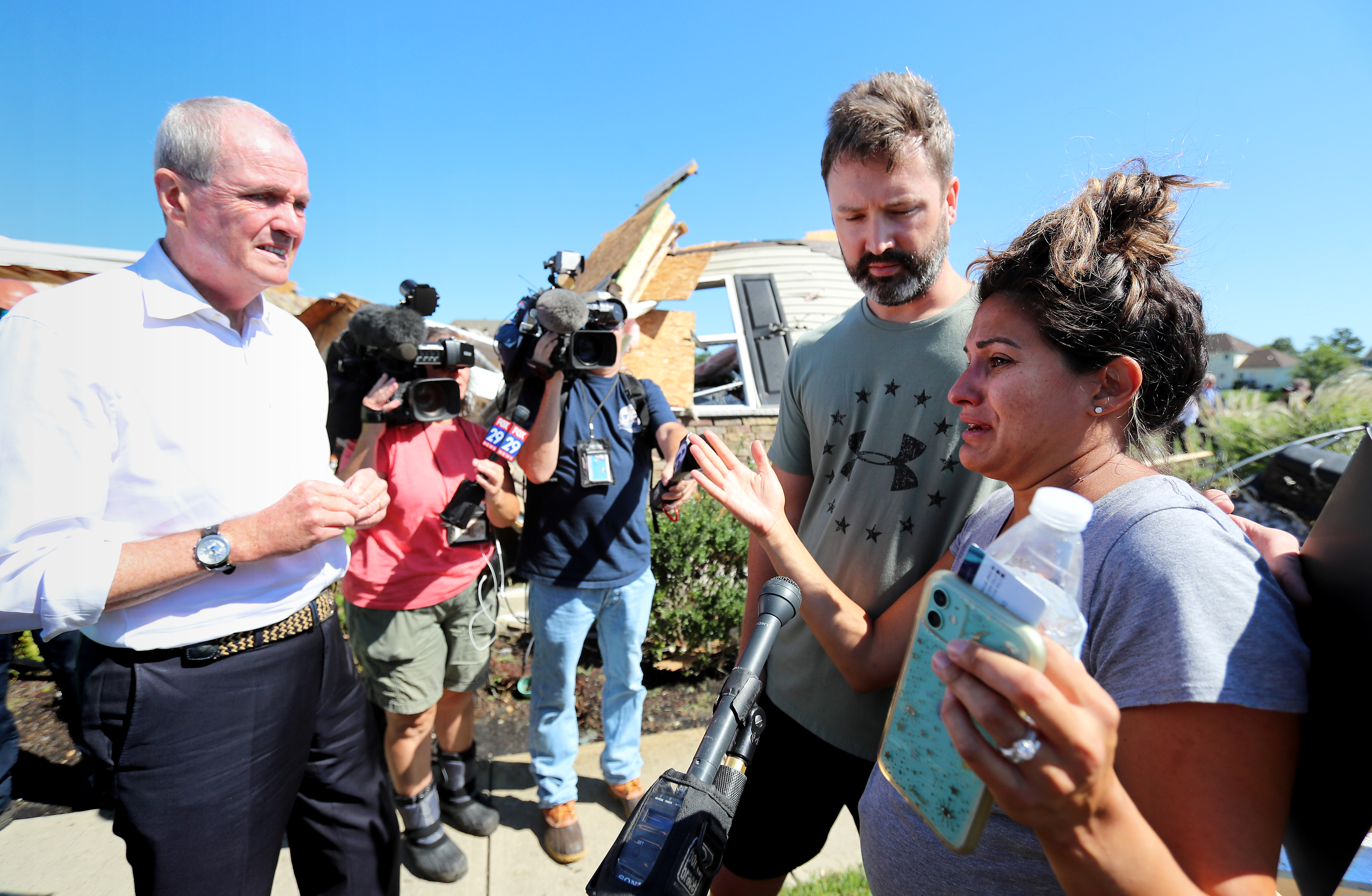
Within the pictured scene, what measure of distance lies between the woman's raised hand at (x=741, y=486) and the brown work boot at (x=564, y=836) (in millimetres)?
2213

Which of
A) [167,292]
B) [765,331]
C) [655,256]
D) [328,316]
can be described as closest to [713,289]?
Result: [765,331]

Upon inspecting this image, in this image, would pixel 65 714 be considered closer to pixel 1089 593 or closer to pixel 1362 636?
pixel 1089 593

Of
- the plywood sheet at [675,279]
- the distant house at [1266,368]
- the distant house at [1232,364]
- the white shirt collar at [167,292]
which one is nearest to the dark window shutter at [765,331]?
the plywood sheet at [675,279]

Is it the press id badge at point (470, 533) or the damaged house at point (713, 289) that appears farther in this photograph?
the damaged house at point (713, 289)

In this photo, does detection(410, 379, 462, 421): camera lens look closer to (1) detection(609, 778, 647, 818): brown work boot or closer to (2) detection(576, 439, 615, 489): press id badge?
(2) detection(576, 439, 615, 489): press id badge

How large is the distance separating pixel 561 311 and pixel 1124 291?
2.14 meters

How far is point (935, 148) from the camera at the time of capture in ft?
6.18

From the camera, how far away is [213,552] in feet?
5.39

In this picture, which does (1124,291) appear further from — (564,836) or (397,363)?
(564,836)

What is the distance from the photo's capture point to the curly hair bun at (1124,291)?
1.17 m

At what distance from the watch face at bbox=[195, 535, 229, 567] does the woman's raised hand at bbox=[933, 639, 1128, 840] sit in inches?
67.6

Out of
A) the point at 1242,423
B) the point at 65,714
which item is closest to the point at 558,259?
the point at 65,714

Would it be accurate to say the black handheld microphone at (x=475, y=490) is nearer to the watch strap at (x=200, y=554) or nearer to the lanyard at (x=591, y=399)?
the lanyard at (x=591, y=399)

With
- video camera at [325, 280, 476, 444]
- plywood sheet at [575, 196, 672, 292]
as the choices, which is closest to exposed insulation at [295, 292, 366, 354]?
plywood sheet at [575, 196, 672, 292]
